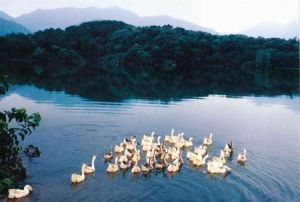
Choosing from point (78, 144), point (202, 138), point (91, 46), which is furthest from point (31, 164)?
point (91, 46)

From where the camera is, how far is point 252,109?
5272 centimetres

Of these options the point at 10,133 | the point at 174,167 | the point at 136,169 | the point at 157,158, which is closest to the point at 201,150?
the point at 157,158

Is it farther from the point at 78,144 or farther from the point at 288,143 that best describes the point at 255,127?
the point at 78,144

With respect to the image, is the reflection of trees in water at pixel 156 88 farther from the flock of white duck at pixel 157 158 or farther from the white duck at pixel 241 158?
the white duck at pixel 241 158

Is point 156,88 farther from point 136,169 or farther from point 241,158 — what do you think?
point 136,169

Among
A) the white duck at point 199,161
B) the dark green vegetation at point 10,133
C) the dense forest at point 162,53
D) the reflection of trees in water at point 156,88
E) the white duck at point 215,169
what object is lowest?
the white duck at point 215,169

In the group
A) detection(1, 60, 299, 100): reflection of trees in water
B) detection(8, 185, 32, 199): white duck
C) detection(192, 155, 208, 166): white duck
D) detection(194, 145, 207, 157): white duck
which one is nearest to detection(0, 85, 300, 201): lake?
detection(8, 185, 32, 199): white duck

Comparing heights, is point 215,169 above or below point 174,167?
below

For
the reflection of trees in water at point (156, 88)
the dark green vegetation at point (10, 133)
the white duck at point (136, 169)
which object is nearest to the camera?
the dark green vegetation at point (10, 133)

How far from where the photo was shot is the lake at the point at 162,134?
2347 centimetres

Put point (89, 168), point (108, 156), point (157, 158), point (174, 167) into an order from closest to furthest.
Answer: point (89, 168) → point (174, 167) → point (108, 156) → point (157, 158)

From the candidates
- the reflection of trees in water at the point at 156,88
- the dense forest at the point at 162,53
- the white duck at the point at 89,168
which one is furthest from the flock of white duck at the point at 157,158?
the dense forest at the point at 162,53

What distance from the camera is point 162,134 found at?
123 feet

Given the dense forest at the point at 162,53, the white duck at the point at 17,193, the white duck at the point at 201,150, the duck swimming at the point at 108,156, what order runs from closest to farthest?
the white duck at the point at 17,193, the duck swimming at the point at 108,156, the white duck at the point at 201,150, the dense forest at the point at 162,53
